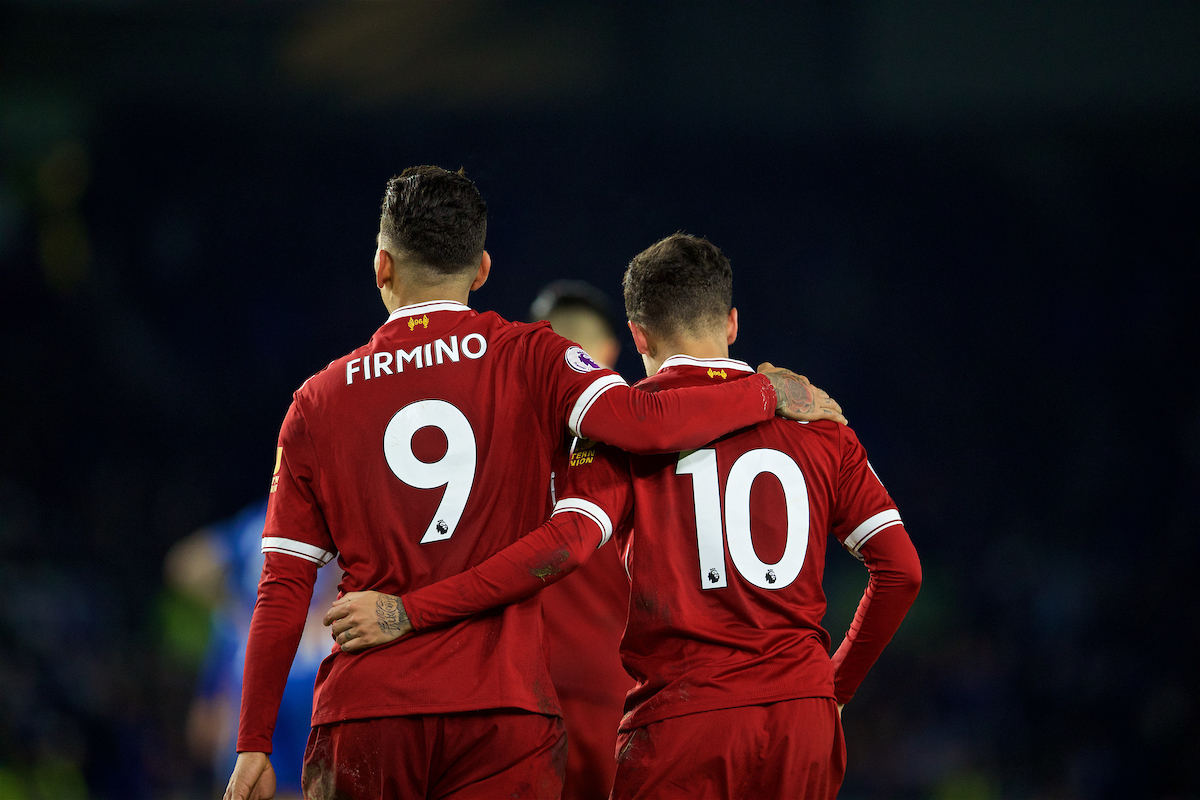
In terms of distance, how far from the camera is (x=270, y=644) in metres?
2.04

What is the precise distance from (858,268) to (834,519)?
8536mm

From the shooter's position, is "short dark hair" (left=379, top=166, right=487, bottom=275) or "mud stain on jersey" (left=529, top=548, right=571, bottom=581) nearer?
"mud stain on jersey" (left=529, top=548, right=571, bottom=581)

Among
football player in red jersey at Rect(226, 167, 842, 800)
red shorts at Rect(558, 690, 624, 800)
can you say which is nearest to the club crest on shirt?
football player in red jersey at Rect(226, 167, 842, 800)

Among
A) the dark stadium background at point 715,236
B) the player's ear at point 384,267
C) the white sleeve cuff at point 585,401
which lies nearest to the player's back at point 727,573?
the white sleeve cuff at point 585,401

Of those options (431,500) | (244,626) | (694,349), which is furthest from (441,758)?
(244,626)

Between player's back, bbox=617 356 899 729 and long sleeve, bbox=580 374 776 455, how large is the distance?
145 millimetres

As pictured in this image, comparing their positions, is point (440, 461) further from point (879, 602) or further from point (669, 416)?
point (879, 602)

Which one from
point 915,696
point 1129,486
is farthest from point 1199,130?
point 915,696

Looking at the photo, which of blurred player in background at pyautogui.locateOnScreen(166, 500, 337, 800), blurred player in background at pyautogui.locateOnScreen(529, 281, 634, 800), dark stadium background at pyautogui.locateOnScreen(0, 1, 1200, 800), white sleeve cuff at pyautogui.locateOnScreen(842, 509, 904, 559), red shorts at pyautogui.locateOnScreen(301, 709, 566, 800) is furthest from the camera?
dark stadium background at pyautogui.locateOnScreen(0, 1, 1200, 800)

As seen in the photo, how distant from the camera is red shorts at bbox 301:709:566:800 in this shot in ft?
6.25

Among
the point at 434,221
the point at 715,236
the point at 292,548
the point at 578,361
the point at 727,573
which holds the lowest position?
the point at 727,573

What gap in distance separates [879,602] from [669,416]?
0.80 meters

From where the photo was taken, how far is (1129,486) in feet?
33.0

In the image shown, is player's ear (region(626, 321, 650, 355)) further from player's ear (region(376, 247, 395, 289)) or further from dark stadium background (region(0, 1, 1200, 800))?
dark stadium background (region(0, 1, 1200, 800))
